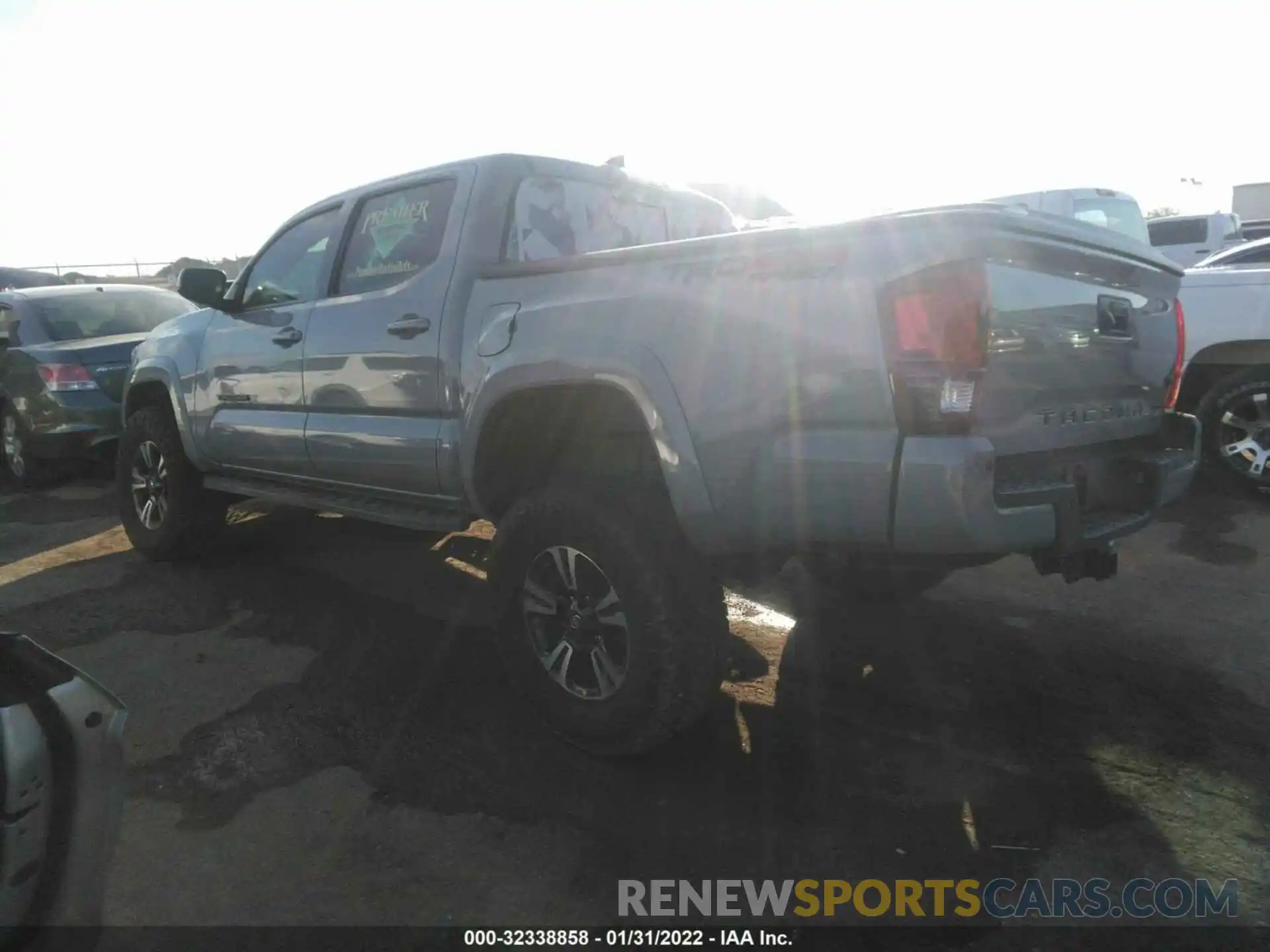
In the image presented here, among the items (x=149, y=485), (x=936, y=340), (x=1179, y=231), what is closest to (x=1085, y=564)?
(x=936, y=340)

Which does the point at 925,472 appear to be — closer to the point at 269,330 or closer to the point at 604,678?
the point at 604,678

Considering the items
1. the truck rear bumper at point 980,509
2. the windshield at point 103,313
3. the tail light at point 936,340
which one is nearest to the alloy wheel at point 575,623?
the truck rear bumper at point 980,509

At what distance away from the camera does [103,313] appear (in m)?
7.48

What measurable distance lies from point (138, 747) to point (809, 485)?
98.9 inches

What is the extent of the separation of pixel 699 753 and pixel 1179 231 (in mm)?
14343

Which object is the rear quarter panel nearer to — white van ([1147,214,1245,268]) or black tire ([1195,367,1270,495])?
black tire ([1195,367,1270,495])

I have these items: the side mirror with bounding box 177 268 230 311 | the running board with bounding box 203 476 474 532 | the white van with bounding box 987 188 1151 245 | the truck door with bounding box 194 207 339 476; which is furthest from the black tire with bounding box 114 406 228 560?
the white van with bounding box 987 188 1151 245

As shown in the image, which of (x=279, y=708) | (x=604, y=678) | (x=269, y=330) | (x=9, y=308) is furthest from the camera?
(x=9, y=308)

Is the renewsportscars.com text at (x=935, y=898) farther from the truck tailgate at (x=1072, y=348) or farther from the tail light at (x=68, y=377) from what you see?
the tail light at (x=68, y=377)

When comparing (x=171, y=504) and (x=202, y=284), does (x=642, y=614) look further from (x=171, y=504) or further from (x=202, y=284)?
(x=171, y=504)

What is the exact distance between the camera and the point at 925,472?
2.14m

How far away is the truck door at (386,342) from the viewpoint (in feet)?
11.1

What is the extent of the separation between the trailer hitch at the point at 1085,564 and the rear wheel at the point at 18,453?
7513 millimetres

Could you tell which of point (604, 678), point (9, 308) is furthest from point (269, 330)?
point (9, 308)
